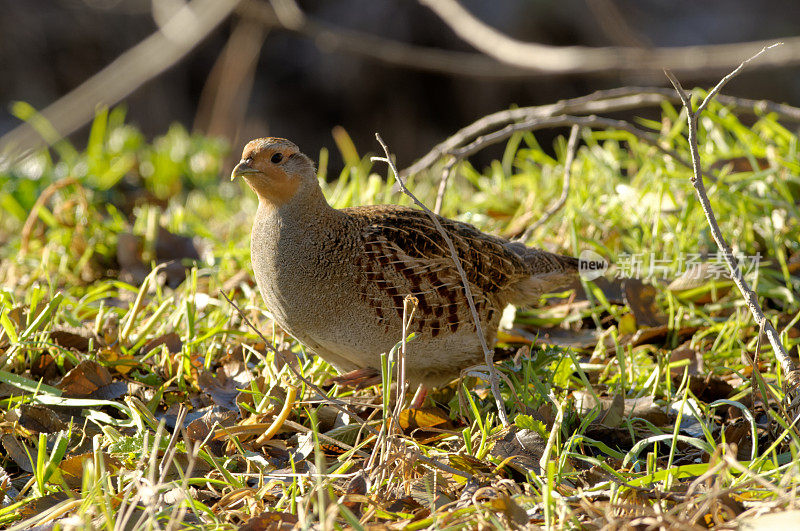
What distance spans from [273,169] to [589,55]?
329cm

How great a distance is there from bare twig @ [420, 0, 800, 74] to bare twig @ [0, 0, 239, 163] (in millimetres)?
1922

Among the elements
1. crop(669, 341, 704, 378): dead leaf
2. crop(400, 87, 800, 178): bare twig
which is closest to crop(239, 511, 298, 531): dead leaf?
crop(669, 341, 704, 378): dead leaf

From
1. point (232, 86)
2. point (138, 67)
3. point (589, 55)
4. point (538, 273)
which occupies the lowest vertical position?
point (538, 273)

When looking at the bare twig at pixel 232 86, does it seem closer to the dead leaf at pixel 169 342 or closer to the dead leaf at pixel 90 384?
the dead leaf at pixel 169 342

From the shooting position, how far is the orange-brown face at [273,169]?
8.18 ft

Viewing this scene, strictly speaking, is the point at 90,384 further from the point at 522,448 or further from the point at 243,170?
the point at 522,448

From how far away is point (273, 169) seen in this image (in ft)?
8.23

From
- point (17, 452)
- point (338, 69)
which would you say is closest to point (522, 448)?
point (17, 452)

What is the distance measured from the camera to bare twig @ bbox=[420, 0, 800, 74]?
4.81m

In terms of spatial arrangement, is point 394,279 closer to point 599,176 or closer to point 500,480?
point 500,480

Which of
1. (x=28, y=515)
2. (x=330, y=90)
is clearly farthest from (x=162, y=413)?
(x=330, y=90)

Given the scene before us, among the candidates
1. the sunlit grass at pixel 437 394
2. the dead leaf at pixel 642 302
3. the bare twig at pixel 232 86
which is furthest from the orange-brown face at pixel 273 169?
A: the bare twig at pixel 232 86

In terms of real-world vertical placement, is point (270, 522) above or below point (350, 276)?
below

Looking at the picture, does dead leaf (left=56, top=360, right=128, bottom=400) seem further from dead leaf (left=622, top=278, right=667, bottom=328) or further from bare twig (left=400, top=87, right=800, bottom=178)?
dead leaf (left=622, top=278, right=667, bottom=328)
